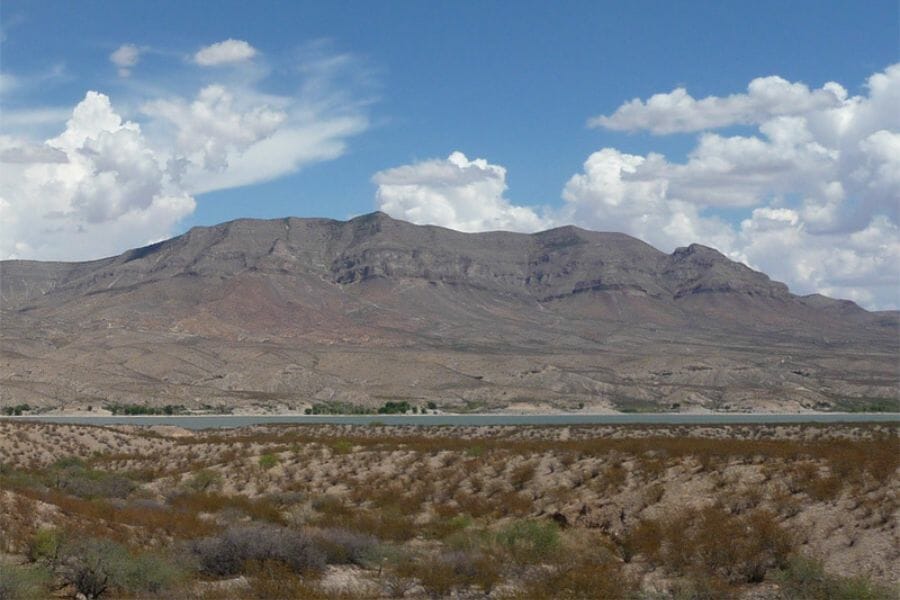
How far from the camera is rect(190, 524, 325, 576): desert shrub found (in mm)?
19000

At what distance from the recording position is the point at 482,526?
26.8 metres

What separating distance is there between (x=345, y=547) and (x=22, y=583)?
696 cm

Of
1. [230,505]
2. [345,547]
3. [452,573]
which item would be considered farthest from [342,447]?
[452,573]

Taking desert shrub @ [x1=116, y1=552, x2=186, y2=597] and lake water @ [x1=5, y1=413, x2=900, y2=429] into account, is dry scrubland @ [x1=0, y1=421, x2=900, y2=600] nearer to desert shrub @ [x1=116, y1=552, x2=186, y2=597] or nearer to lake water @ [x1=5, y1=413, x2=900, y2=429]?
Answer: desert shrub @ [x1=116, y1=552, x2=186, y2=597]

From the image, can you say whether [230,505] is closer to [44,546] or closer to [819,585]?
[44,546]

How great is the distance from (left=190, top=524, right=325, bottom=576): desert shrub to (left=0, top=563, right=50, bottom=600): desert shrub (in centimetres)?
318

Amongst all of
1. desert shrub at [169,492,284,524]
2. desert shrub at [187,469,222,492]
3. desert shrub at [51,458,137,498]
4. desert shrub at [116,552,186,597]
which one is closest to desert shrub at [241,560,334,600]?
desert shrub at [116,552,186,597]

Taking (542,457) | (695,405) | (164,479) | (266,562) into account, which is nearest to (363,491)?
(542,457)

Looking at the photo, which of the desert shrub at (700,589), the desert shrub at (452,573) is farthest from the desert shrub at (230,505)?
the desert shrub at (700,589)

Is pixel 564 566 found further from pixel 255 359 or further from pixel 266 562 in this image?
pixel 255 359

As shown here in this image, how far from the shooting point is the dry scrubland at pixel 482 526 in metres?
17.4

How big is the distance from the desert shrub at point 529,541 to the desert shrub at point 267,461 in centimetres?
1844

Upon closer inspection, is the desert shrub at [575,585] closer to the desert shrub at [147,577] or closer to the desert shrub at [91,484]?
the desert shrub at [147,577]

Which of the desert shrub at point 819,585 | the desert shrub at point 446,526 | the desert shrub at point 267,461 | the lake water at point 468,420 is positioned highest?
the desert shrub at point 819,585
